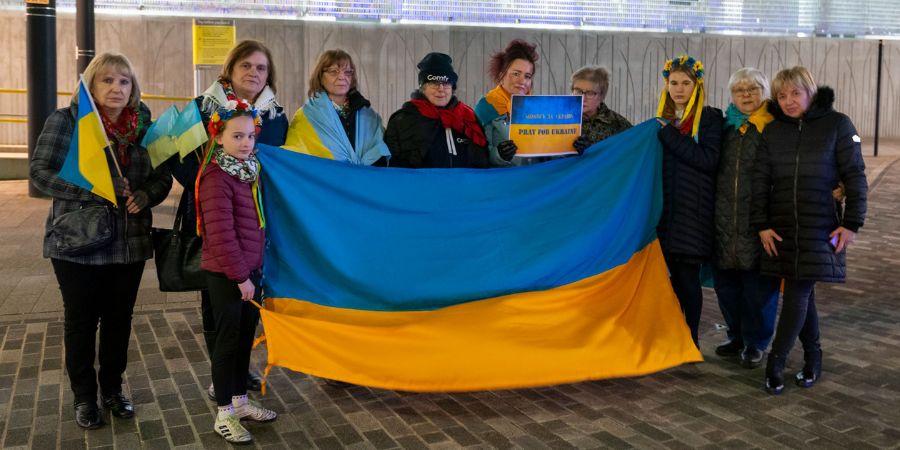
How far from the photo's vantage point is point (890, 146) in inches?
674

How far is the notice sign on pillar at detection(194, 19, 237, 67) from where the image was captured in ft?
39.9

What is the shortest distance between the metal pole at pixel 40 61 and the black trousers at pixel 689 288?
949cm

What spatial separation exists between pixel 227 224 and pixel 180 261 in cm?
49

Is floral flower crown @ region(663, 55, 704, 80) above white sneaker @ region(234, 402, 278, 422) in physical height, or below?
above

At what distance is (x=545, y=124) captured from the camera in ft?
16.8

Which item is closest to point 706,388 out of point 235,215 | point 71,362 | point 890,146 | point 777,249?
point 777,249

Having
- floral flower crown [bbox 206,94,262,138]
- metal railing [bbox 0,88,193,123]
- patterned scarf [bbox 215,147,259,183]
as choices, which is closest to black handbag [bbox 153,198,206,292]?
patterned scarf [bbox 215,147,259,183]

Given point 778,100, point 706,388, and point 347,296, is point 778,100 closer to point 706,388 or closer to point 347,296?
point 706,388

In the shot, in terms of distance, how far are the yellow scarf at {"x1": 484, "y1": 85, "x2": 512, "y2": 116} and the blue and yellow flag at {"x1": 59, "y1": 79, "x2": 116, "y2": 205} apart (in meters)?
2.35

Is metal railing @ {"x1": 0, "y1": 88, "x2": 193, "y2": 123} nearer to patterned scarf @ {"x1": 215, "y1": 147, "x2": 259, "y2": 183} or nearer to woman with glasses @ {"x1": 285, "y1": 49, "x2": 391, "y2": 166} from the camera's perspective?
woman with glasses @ {"x1": 285, "y1": 49, "x2": 391, "y2": 166}

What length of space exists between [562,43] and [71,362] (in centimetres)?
1350

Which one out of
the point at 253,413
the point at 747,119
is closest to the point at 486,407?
the point at 253,413

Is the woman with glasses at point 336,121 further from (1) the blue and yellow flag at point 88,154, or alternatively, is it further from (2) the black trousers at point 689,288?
(2) the black trousers at point 689,288

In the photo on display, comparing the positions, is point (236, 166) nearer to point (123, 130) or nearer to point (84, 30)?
point (123, 130)
